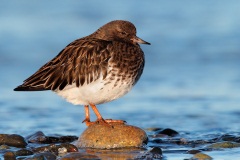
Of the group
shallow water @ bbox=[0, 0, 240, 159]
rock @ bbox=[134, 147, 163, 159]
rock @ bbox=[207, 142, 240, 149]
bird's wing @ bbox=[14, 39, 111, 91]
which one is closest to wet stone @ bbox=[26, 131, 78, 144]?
shallow water @ bbox=[0, 0, 240, 159]

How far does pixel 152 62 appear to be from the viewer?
1429 cm

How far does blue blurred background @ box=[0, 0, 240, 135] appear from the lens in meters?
10.4

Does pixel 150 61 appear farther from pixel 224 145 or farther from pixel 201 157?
pixel 201 157

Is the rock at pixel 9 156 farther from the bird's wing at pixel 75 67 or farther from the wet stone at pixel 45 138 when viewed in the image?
the wet stone at pixel 45 138

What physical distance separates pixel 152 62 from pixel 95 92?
6546 millimetres

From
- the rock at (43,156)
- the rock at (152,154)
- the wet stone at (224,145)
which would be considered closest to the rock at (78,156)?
the rock at (43,156)

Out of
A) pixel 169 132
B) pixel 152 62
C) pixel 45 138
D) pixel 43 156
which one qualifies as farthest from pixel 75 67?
pixel 152 62

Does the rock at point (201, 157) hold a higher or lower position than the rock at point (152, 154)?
lower

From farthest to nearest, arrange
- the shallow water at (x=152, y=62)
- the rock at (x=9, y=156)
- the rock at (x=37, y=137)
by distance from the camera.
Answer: the shallow water at (x=152, y=62), the rock at (x=37, y=137), the rock at (x=9, y=156)

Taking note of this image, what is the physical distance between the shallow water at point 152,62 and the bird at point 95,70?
54.9 inches

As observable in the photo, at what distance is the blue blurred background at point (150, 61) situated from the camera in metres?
10.4

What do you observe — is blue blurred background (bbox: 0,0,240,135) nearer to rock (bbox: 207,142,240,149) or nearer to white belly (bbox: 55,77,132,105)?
rock (bbox: 207,142,240,149)

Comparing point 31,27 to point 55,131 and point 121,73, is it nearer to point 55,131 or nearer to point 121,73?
point 55,131

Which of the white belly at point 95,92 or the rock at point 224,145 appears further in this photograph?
the rock at point 224,145
